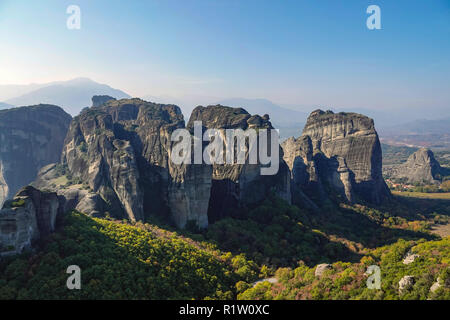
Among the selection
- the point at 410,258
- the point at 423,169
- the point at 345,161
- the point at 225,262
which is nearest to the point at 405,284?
the point at 410,258

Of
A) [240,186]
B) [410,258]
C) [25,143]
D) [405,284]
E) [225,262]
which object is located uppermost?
[25,143]

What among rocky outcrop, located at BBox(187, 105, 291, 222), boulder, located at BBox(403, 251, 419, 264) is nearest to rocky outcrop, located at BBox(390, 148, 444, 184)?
rocky outcrop, located at BBox(187, 105, 291, 222)

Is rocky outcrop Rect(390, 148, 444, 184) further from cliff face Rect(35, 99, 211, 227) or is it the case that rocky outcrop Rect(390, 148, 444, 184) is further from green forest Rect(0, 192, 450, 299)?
cliff face Rect(35, 99, 211, 227)

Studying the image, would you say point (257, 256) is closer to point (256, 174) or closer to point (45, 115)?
point (256, 174)

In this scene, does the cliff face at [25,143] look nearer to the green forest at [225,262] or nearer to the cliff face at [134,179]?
the cliff face at [134,179]

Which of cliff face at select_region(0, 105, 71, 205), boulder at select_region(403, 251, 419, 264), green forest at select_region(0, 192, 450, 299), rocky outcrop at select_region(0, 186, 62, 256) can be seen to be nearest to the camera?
green forest at select_region(0, 192, 450, 299)

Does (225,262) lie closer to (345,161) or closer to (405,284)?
(405,284)
